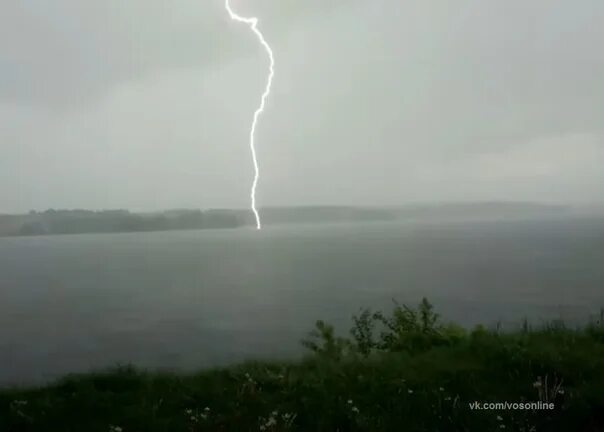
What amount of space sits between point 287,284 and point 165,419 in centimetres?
4111

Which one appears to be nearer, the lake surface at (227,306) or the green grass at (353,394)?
the green grass at (353,394)

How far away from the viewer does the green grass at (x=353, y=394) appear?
3607mm

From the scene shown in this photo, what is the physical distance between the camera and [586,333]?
604 centimetres

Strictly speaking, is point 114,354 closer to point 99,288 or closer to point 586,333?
point 586,333

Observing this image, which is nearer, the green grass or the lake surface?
the green grass

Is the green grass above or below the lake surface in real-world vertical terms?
above

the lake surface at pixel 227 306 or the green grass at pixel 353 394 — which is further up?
the green grass at pixel 353 394

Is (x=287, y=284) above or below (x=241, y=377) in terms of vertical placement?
below

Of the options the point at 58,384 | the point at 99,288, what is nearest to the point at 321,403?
the point at 58,384

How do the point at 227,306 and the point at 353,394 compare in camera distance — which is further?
the point at 227,306

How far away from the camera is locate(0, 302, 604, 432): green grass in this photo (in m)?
3.61

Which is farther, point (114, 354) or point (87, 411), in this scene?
point (114, 354)

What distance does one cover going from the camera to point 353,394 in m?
4.11

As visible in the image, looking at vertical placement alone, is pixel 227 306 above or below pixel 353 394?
below
